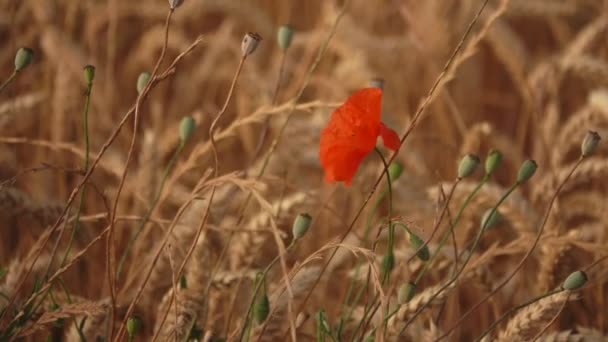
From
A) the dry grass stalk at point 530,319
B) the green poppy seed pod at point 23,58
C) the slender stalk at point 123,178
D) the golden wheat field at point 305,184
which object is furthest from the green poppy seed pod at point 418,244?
the green poppy seed pod at point 23,58

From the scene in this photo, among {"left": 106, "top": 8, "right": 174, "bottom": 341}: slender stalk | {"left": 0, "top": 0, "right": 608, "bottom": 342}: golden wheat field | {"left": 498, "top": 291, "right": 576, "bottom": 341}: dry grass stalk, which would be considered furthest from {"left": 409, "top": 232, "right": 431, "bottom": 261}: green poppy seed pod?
{"left": 106, "top": 8, "right": 174, "bottom": 341}: slender stalk

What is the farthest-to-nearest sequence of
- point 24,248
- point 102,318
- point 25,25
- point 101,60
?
point 101,60 < point 25,25 < point 24,248 < point 102,318

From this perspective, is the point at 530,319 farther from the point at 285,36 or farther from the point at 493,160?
the point at 285,36

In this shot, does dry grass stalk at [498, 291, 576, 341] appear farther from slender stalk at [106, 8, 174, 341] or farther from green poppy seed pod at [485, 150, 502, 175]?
slender stalk at [106, 8, 174, 341]

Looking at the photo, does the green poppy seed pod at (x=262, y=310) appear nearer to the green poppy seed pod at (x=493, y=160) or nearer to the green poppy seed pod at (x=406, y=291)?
the green poppy seed pod at (x=406, y=291)

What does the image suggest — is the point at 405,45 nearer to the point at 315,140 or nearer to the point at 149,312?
the point at 315,140

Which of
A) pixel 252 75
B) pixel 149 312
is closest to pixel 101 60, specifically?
pixel 252 75

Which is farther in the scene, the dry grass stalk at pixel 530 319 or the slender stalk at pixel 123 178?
the dry grass stalk at pixel 530 319

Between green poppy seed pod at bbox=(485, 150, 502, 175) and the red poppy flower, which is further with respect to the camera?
green poppy seed pod at bbox=(485, 150, 502, 175)
